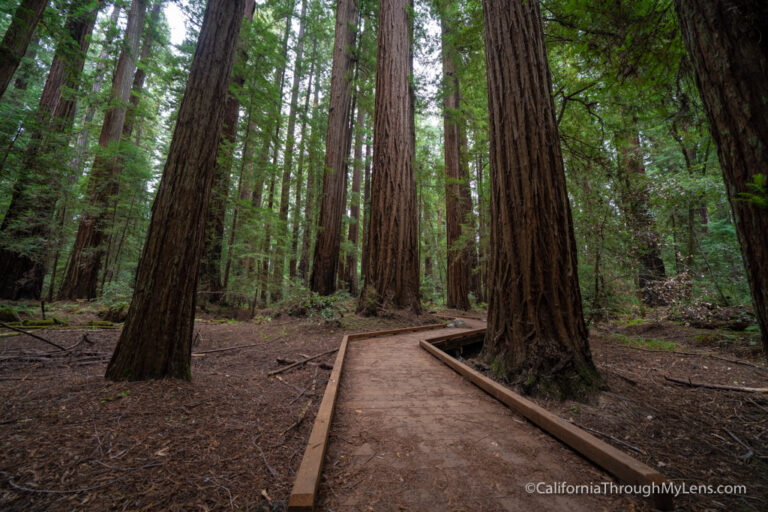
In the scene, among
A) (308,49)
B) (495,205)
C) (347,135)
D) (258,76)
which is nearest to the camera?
(495,205)

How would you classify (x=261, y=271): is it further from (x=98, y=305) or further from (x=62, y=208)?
(x=62, y=208)

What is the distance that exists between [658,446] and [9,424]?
4219 mm

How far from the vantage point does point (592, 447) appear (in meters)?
1.63

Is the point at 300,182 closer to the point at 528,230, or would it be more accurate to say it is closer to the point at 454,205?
the point at 454,205

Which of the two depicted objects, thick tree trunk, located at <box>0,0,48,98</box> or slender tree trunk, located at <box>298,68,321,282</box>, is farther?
slender tree trunk, located at <box>298,68,321,282</box>

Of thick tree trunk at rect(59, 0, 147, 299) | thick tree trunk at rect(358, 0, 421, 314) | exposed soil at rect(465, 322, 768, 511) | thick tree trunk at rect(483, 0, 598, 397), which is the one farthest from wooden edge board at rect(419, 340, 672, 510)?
thick tree trunk at rect(59, 0, 147, 299)

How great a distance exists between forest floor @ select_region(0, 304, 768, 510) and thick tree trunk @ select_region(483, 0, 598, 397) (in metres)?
0.40

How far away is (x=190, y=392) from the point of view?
2.53 m

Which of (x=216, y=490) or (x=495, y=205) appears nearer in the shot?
(x=216, y=490)

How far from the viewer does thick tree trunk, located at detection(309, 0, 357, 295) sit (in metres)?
8.86

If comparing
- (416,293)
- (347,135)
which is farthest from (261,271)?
(347,135)

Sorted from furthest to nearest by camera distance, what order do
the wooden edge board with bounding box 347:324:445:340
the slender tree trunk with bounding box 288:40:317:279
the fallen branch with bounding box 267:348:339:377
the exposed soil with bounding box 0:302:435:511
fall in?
1. the slender tree trunk with bounding box 288:40:317:279
2. the wooden edge board with bounding box 347:324:445:340
3. the fallen branch with bounding box 267:348:339:377
4. the exposed soil with bounding box 0:302:435:511

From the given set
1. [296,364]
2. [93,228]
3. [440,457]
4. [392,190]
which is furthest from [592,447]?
[93,228]

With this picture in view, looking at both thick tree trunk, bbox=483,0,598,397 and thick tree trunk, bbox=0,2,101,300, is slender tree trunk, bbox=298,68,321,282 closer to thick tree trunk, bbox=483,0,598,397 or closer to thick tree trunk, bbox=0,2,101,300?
thick tree trunk, bbox=0,2,101,300
